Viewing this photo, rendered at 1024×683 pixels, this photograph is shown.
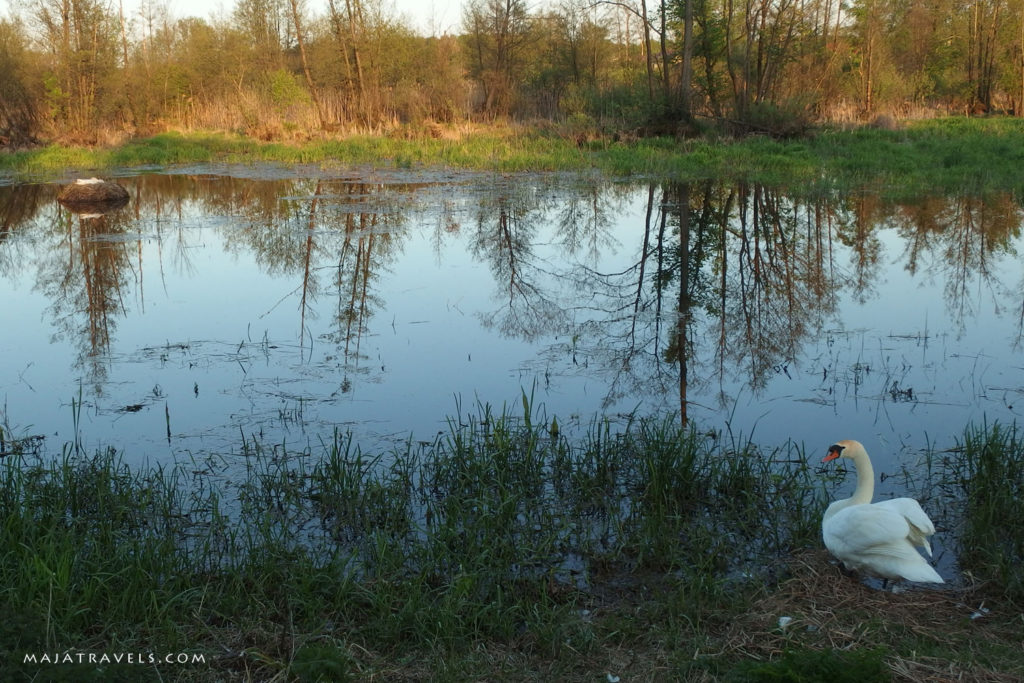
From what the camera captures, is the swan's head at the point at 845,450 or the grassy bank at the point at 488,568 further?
the swan's head at the point at 845,450

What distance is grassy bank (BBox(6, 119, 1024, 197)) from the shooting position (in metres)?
16.7

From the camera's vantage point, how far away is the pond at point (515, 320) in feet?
20.1

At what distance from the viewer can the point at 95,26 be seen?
2848 centimetres

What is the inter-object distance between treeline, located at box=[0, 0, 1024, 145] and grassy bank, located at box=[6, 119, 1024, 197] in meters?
1.56

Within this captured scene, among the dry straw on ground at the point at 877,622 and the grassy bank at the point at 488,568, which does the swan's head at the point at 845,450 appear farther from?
the dry straw on ground at the point at 877,622

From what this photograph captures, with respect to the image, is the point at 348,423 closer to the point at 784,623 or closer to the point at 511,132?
the point at 784,623

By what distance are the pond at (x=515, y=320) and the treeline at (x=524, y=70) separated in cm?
1010

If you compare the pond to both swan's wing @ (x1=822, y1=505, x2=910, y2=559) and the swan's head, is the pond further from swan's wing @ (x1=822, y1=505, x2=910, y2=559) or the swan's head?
swan's wing @ (x1=822, y1=505, x2=910, y2=559)

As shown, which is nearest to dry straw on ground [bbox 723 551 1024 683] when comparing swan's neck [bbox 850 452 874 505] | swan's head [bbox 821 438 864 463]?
swan's neck [bbox 850 452 874 505]

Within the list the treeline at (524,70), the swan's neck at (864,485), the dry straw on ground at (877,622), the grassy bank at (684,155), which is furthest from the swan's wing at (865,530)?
the treeline at (524,70)

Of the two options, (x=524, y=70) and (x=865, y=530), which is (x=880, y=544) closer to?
(x=865, y=530)

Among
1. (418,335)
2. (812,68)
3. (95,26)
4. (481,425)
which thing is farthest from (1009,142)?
(95,26)

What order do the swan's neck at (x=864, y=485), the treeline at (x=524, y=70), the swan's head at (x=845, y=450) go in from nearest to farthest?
the swan's neck at (x=864, y=485) → the swan's head at (x=845, y=450) → the treeline at (x=524, y=70)

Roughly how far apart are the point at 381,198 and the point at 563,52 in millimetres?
19846
